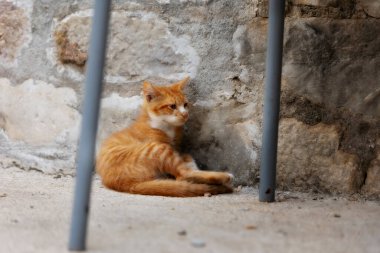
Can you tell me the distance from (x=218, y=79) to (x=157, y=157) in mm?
470

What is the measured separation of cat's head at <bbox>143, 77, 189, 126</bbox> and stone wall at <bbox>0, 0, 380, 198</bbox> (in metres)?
0.09

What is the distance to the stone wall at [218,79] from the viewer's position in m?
2.60

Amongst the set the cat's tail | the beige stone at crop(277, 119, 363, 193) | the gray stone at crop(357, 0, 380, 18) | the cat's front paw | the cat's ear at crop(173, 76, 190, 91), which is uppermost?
the gray stone at crop(357, 0, 380, 18)

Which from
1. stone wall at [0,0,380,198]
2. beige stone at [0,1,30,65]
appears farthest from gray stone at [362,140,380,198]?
beige stone at [0,1,30,65]

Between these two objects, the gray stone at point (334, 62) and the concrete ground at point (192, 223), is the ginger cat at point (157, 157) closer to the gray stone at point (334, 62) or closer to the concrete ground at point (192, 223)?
the concrete ground at point (192, 223)

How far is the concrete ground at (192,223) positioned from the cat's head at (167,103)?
0.48 metres

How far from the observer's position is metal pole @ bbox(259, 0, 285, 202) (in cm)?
241

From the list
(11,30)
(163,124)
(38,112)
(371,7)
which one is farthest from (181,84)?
(11,30)

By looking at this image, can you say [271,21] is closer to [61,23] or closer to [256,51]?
[256,51]

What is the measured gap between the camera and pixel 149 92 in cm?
283

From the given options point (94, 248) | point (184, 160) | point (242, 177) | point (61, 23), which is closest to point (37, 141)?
point (61, 23)

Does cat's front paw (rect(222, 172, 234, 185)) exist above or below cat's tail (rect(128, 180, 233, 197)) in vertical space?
above

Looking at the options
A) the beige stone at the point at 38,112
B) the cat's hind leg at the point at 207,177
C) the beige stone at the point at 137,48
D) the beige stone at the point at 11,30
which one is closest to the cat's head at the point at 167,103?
the beige stone at the point at 137,48

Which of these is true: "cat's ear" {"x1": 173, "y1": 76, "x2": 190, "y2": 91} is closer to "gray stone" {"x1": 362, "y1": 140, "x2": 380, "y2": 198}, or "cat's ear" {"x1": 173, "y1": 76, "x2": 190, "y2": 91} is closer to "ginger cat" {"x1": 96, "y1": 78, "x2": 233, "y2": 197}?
"ginger cat" {"x1": 96, "y1": 78, "x2": 233, "y2": 197}
